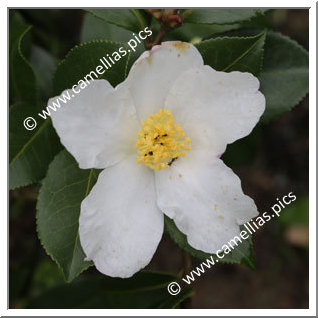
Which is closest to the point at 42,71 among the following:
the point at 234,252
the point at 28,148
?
the point at 28,148

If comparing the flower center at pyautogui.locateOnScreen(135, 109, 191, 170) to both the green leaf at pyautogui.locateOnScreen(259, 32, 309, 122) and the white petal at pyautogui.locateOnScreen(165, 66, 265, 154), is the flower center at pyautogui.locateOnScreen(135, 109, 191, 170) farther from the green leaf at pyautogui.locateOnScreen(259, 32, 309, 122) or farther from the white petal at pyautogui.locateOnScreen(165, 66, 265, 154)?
the green leaf at pyautogui.locateOnScreen(259, 32, 309, 122)

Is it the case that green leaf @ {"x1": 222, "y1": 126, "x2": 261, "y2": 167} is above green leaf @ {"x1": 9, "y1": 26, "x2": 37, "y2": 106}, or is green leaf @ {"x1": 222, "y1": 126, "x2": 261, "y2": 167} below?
below

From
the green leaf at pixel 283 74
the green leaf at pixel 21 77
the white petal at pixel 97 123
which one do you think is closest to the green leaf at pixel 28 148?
the green leaf at pixel 21 77

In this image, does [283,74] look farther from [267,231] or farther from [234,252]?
[267,231]

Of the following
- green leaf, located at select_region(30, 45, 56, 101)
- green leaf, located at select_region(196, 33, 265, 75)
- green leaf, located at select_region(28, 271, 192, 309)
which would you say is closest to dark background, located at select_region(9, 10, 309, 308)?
green leaf, located at select_region(28, 271, 192, 309)

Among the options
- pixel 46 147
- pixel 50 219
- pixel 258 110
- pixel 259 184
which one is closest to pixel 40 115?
pixel 46 147

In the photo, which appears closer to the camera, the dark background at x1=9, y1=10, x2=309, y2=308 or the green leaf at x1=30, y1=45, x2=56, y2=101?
the green leaf at x1=30, y1=45, x2=56, y2=101

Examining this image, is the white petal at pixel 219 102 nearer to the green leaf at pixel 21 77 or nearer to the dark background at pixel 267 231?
the green leaf at pixel 21 77
